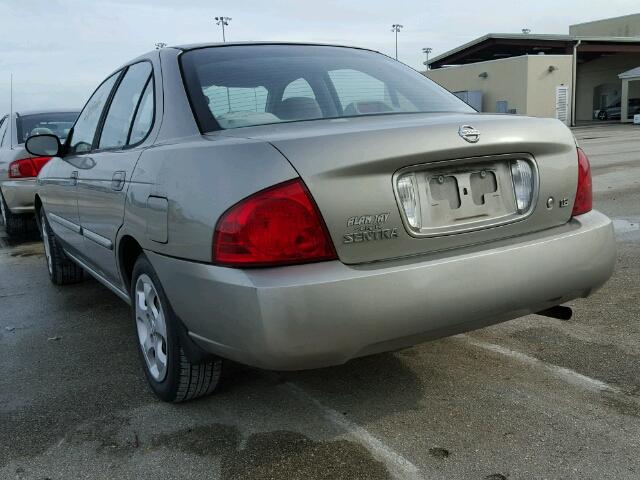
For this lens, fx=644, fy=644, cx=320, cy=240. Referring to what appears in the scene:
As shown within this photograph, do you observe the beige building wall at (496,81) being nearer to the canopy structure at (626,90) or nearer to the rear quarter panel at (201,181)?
the canopy structure at (626,90)

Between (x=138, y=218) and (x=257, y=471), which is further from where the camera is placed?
(x=138, y=218)

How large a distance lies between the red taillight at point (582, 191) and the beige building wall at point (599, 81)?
156 ft

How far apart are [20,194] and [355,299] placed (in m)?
6.23

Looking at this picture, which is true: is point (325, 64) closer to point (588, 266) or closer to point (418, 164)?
point (418, 164)

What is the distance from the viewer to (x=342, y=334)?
2244 mm

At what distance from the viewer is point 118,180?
3.15 m

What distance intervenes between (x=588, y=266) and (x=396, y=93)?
1289 millimetres

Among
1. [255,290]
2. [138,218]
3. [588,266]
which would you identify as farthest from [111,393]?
[588,266]

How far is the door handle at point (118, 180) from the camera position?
3088 millimetres

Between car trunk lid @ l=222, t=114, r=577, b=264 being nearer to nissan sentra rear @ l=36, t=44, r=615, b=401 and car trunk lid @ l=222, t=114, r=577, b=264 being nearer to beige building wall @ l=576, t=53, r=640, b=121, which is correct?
nissan sentra rear @ l=36, t=44, r=615, b=401

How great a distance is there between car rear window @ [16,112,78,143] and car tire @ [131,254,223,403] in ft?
18.4

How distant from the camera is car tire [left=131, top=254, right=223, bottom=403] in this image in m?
2.77

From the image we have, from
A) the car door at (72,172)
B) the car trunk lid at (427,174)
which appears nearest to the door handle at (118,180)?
the car door at (72,172)

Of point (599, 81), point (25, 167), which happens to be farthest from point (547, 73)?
point (25, 167)
